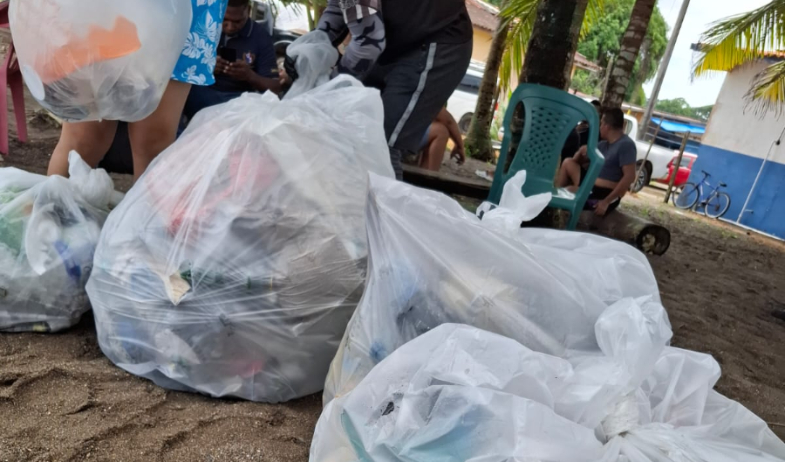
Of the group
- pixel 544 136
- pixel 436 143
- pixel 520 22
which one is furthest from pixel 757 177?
pixel 544 136

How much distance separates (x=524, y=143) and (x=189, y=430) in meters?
2.65

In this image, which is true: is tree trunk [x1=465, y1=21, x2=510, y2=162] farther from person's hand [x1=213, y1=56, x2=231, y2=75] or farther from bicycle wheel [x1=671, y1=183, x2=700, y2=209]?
person's hand [x1=213, y1=56, x2=231, y2=75]

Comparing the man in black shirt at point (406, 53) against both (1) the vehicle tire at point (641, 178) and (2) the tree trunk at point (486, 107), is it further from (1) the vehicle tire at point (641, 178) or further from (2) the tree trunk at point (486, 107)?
(1) the vehicle tire at point (641, 178)

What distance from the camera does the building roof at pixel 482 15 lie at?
1794 cm

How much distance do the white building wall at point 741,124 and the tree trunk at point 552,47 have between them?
798 centimetres

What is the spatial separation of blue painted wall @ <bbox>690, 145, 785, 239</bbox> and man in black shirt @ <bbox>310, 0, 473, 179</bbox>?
9.32 meters

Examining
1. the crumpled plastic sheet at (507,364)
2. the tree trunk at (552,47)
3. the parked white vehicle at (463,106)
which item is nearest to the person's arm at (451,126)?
the tree trunk at (552,47)

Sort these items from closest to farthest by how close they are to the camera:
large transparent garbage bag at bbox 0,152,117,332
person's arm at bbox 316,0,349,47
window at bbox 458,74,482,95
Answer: large transparent garbage bag at bbox 0,152,117,332 < person's arm at bbox 316,0,349,47 < window at bbox 458,74,482,95

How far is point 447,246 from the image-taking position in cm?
124

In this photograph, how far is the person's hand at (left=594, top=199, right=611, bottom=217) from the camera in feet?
14.6

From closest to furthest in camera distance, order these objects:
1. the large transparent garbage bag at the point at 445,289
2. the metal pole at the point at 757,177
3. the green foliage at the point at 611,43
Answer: the large transparent garbage bag at the point at 445,289 < the metal pole at the point at 757,177 < the green foliage at the point at 611,43

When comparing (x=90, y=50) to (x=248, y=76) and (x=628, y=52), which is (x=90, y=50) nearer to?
(x=248, y=76)

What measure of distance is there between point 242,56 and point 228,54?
0.07m

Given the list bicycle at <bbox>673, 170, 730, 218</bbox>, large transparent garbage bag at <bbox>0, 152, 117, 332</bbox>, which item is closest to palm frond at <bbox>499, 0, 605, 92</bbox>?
large transparent garbage bag at <bbox>0, 152, 117, 332</bbox>
